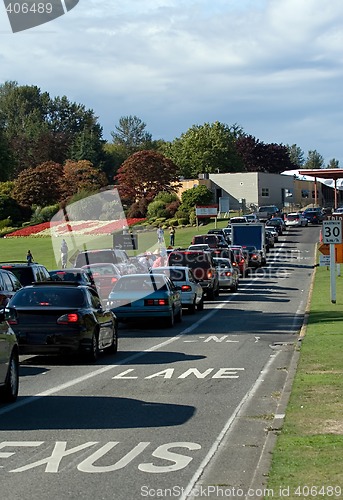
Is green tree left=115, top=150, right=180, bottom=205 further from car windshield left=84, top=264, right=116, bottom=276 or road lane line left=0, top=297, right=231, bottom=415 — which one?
road lane line left=0, top=297, right=231, bottom=415

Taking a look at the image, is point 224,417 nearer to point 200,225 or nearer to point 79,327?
point 79,327

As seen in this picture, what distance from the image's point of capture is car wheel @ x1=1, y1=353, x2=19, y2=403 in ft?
45.7

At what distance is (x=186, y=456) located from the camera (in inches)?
398

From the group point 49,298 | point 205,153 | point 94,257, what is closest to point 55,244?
point 94,257

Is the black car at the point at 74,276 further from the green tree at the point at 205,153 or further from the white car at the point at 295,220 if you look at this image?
the green tree at the point at 205,153

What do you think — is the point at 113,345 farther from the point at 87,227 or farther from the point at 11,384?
the point at 87,227

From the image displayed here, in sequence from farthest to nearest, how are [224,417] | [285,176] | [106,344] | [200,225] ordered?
1. [285,176]
2. [200,225]
3. [106,344]
4. [224,417]

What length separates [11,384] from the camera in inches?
553

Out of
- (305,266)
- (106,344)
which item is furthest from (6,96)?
(106,344)

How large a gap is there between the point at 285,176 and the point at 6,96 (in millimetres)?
53201

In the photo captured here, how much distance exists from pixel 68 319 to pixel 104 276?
13932 mm

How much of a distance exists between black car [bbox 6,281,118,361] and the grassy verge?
13.8 feet

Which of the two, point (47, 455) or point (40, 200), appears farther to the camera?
point (40, 200)

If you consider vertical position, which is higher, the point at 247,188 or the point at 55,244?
the point at 247,188
